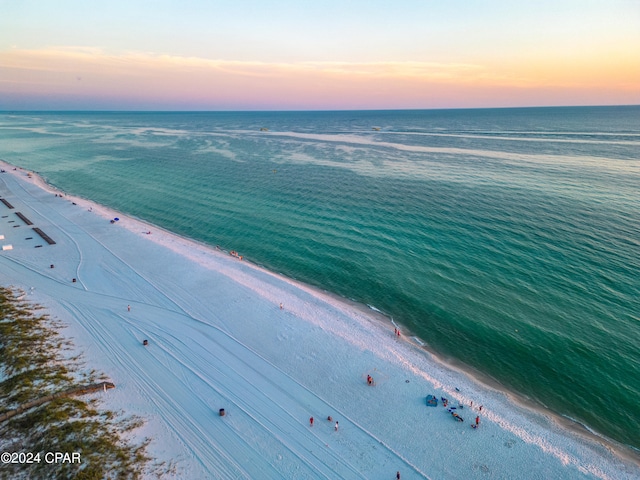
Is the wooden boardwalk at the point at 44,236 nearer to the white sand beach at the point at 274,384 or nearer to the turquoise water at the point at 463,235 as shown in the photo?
the white sand beach at the point at 274,384

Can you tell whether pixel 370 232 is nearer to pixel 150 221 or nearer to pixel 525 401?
pixel 525 401

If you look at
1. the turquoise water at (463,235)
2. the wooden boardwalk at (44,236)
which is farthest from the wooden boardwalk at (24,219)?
the turquoise water at (463,235)

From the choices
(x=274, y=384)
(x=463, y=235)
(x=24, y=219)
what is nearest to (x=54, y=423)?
(x=274, y=384)

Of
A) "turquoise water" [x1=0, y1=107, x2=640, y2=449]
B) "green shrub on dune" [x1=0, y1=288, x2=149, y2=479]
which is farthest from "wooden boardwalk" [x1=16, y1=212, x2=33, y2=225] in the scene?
"green shrub on dune" [x1=0, y1=288, x2=149, y2=479]

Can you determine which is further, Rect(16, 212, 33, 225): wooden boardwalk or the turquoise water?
Rect(16, 212, 33, 225): wooden boardwalk

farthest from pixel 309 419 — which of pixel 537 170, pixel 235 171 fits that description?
pixel 537 170

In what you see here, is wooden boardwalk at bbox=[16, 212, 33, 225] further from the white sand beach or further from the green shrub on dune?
the green shrub on dune
